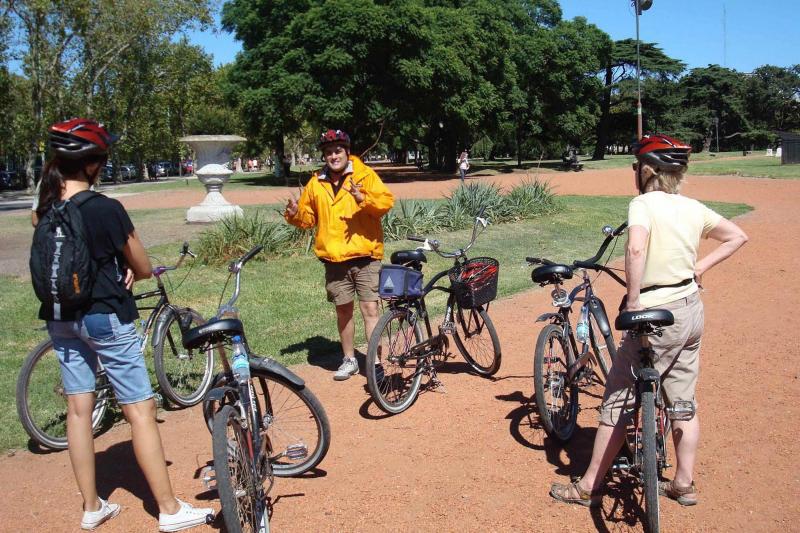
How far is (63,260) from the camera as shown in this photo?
311 centimetres

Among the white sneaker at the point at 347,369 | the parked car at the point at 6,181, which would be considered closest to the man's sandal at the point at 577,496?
the white sneaker at the point at 347,369

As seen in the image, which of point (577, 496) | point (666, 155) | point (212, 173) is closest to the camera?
point (666, 155)

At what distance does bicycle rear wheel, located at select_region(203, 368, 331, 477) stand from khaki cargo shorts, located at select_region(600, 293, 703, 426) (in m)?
1.49

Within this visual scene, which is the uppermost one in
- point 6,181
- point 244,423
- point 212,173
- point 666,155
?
point 6,181

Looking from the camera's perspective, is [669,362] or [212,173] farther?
[212,173]

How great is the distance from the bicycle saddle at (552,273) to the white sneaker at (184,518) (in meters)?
2.28

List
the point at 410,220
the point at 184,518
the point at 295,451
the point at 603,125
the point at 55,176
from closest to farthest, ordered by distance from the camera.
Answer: the point at 55,176
the point at 184,518
the point at 295,451
the point at 410,220
the point at 603,125

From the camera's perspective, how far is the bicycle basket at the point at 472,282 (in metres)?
5.38

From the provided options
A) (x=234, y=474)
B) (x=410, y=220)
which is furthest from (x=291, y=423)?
(x=410, y=220)

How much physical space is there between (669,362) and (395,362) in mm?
2215

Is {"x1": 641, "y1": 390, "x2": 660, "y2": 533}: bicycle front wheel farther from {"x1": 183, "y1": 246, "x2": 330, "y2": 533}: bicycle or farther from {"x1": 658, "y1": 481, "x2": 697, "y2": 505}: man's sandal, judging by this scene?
{"x1": 183, "y1": 246, "x2": 330, "y2": 533}: bicycle

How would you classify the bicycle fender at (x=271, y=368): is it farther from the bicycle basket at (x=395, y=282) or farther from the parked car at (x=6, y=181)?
the parked car at (x=6, y=181)

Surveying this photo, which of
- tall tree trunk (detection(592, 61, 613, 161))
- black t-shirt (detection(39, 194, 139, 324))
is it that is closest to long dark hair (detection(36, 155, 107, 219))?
black t-shirt (detection(39, 194, 139, 324))

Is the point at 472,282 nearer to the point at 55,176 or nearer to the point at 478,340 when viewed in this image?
the point at 478,340
